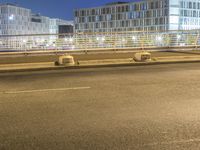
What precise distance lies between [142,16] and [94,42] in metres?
81.1

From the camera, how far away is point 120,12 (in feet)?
359

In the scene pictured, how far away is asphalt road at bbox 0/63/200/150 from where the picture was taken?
5363 millimetres

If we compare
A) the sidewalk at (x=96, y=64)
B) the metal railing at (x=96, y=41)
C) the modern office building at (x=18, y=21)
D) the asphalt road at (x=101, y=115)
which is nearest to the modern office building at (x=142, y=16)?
the modern office building at (x=18, y=21)

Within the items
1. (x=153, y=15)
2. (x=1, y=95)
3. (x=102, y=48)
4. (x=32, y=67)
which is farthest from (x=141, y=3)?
(x=1, y=95)

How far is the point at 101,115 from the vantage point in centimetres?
700

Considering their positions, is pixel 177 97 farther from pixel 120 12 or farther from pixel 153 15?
pixel 120 12

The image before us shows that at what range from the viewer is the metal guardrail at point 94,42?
2336 centimetres

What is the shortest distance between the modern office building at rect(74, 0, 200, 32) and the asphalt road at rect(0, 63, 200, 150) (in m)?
82.9

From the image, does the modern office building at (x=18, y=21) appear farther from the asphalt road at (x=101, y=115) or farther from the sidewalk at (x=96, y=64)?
the asphalt road at (x=101, y=115)

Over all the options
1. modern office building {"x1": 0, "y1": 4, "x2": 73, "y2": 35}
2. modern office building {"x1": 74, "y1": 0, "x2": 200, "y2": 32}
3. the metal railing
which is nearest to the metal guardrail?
the metal railing

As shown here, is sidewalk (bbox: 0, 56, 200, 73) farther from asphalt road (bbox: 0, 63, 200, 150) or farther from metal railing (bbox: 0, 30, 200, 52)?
metal railing (bbox: 0, 30, 200, 52)

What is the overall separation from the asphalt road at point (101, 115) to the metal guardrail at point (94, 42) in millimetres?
12037

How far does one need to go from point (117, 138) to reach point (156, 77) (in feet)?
23.2

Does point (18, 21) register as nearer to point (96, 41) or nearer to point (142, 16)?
point (142, 16)
